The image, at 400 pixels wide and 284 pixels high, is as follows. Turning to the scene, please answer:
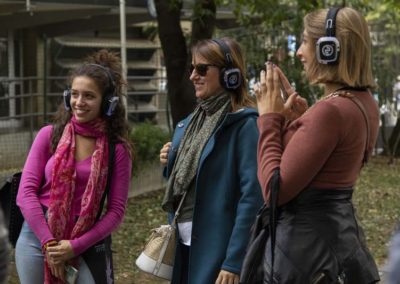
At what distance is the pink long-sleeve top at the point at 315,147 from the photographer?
3.36 meters

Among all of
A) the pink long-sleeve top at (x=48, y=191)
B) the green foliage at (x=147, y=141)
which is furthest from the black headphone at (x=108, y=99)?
the green foliage at (x=147, y=141)

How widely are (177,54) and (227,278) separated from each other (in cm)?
747

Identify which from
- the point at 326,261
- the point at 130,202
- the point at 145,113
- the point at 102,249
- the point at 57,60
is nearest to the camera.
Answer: the point at 326,261

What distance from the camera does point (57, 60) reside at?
20.8 metres

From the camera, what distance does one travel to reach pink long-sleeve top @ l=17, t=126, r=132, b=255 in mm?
4145

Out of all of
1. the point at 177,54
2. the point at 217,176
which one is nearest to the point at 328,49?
the point at 217,176

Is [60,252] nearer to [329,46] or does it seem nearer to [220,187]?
[220,187]

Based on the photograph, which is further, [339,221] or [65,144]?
[65,144]

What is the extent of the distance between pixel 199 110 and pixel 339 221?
1091 millimetres

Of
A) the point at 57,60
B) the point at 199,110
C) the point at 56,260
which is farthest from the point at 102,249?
the point at 57,60

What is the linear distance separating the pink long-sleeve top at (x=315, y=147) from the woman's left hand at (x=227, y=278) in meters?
0.57

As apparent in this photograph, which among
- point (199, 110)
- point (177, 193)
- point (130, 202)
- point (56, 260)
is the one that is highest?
point (199, 110)

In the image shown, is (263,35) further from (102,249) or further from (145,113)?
(102,249)

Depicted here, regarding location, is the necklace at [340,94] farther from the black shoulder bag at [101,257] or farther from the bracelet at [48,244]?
the bracelet at [48,244]
